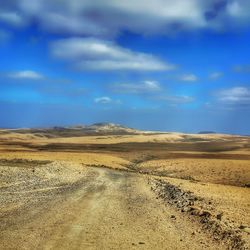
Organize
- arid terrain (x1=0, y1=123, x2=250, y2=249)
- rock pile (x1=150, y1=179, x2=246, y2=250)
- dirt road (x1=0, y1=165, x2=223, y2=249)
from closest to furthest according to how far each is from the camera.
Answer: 1. dirt road (x1=0, y1=165, x2=223, y2=249)
2. arid terrain (x1=0, y1=123, x2=250, y2=249)
3. rock pile (x1=150, y1=179, x2=246, y2=250)

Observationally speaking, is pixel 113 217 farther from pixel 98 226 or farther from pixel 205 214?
pixel 205 214

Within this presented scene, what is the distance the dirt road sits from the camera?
14797mm

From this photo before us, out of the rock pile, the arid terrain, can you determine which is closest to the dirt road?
the arid terrain

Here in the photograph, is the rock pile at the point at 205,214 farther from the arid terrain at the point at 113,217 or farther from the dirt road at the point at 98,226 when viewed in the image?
the dirt road at the point at 98,226

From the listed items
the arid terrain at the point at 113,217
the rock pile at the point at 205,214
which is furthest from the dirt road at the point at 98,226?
the rock pile at the point at 205,214

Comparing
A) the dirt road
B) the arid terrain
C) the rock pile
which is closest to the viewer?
the dirt road

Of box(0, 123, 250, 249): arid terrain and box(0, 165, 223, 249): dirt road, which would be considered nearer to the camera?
box(0, 165, 223, 249): dirt road

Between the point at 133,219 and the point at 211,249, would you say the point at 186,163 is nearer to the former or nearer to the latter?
the point at 133,219

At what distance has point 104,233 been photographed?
53.8 feet

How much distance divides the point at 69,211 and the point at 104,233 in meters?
4.84

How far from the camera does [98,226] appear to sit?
57.6ft

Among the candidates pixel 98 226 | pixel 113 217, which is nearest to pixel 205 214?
pixel 113 217

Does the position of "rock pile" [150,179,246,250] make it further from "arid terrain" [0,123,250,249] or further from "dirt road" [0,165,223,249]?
"dirt road" [0,165,223,249]

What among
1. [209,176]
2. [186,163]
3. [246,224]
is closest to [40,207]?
[246,224]
